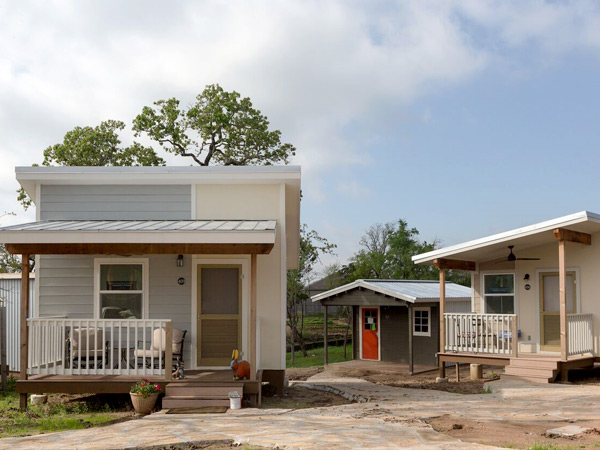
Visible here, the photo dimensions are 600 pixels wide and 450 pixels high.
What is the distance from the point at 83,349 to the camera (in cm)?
1121

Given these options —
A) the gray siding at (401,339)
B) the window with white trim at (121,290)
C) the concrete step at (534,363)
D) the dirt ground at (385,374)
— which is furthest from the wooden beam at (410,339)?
the window with white trim at (121,290)

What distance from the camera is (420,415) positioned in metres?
8.98

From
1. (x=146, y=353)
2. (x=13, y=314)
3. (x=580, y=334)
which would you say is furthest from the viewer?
(x=13, y=314)

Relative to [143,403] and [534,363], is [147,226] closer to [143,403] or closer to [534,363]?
[143,403]

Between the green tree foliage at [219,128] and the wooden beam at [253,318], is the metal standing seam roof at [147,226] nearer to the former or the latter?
the wooden beam at [253,318]

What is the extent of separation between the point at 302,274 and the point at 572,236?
1675cm

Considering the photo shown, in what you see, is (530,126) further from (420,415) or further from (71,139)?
(71,139)

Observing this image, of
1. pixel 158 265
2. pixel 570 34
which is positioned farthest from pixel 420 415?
pixel 570 34

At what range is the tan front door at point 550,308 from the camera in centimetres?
1558

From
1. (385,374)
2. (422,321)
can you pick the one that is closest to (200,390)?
(385,374)

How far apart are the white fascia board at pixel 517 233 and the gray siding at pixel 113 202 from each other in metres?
6.56

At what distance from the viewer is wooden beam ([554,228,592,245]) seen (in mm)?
13688

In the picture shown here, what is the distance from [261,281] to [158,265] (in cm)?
193

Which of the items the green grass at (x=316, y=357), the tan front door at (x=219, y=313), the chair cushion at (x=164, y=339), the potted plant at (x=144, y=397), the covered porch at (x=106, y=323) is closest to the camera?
the potted plant at (x=144, y=397)
